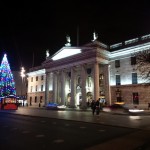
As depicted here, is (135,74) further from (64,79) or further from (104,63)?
(64,79)

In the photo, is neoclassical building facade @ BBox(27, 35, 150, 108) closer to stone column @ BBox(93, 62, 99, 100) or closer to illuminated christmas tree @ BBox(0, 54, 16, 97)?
stone column @ BBox(93, 62, 99, 100)

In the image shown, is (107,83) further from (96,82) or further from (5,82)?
(5,82)

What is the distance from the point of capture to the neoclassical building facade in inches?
1585

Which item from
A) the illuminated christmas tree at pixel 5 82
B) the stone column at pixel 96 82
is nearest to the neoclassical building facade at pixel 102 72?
the stone column at pixel 96 82

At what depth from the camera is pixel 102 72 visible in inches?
1858

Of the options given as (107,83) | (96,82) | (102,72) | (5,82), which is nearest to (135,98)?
(107,83)

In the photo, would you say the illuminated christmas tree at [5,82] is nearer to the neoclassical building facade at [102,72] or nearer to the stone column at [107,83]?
the neoclassical building facade at [102,72]

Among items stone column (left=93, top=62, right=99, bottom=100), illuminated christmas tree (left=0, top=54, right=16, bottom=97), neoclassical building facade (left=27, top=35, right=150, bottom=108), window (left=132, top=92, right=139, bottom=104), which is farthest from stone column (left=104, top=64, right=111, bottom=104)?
illuminated christmas tree (left=0, top=54, right=16, bottom=97)

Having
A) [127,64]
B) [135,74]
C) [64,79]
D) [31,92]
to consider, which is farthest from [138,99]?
[31,92]

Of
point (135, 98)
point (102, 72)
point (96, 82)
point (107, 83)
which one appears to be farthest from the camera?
point (102, 72)

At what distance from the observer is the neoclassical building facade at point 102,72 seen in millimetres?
40250

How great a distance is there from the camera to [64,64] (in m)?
50.4

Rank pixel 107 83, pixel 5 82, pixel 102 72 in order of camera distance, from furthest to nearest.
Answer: pixel 5 82 < pixel 102 72 < pixel 107 83

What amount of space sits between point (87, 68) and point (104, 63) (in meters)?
6.12
